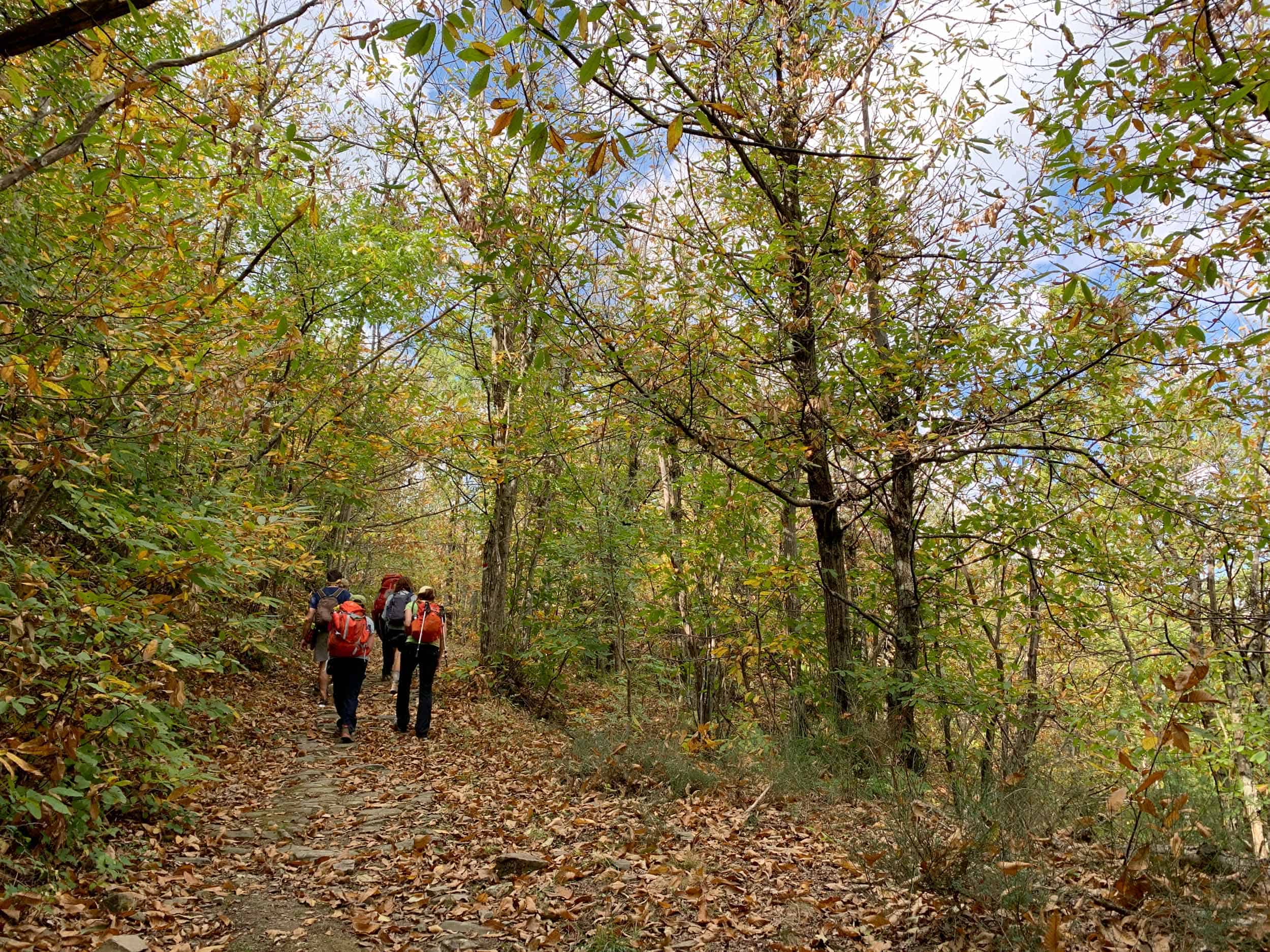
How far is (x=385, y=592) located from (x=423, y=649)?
285 centimetres

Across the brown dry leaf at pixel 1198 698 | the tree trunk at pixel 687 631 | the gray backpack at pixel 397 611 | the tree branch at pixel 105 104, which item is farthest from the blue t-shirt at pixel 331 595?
the brown dry leaf at pixel 1198 698

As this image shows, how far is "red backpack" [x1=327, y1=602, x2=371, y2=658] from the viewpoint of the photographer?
8820 millimetres

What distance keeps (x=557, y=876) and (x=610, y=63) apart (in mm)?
4762

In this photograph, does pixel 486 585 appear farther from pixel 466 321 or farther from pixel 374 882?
pixel 374 882

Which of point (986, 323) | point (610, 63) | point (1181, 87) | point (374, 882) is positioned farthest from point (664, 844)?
point (986, 323)

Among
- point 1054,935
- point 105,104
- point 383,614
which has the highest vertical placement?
point 105,104

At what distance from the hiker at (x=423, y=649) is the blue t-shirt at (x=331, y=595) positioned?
0.86 m

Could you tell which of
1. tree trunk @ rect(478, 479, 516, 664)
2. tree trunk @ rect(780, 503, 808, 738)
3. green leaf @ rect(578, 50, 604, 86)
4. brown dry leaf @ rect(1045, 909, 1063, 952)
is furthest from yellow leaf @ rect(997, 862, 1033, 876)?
tree trunk @ rect(478, 479, 516, 664)

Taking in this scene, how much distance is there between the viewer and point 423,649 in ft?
30.3

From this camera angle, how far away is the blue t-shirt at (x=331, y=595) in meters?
9.38

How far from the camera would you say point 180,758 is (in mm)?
5105

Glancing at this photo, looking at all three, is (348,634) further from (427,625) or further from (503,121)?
(503,121)

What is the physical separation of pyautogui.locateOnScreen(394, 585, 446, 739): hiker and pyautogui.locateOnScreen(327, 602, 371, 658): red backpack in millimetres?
581

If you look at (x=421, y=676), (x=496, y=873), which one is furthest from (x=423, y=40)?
(x=421, y=676)
